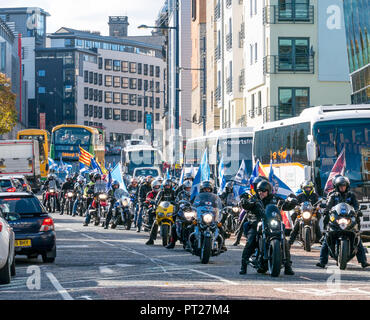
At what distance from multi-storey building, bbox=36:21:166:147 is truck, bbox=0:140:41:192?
382 ft

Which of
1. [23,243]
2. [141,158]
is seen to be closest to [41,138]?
[141,158]

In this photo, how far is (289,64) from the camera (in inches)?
2442

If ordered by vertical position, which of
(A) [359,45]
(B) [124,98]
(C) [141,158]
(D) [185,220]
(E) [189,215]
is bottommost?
(D) [185,220]

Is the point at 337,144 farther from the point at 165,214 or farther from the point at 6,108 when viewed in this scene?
the point at 6,108

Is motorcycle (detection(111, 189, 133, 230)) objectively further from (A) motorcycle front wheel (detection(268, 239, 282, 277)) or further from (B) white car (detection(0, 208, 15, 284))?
(B) white car (detection(0, 208, 15, 284))

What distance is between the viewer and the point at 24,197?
21.5 meters

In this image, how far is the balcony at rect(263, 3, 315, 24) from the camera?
61812 mm

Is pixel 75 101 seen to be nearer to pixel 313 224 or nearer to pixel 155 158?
pixel 155 158

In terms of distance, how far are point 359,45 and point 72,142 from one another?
2339cm

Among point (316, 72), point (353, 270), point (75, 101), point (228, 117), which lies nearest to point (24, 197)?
point (353, 270)

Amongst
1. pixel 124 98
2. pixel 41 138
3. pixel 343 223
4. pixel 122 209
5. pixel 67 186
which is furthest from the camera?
pixel 124 98

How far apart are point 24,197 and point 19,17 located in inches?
7111

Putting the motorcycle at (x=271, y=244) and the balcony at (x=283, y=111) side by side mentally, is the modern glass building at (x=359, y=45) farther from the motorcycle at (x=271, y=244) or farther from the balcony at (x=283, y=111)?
the motorcycle at (x=271, y=244)

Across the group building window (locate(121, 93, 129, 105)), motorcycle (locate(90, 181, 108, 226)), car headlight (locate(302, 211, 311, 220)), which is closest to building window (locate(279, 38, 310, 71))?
motorcycle (locate(90, 181, 108, 226))
